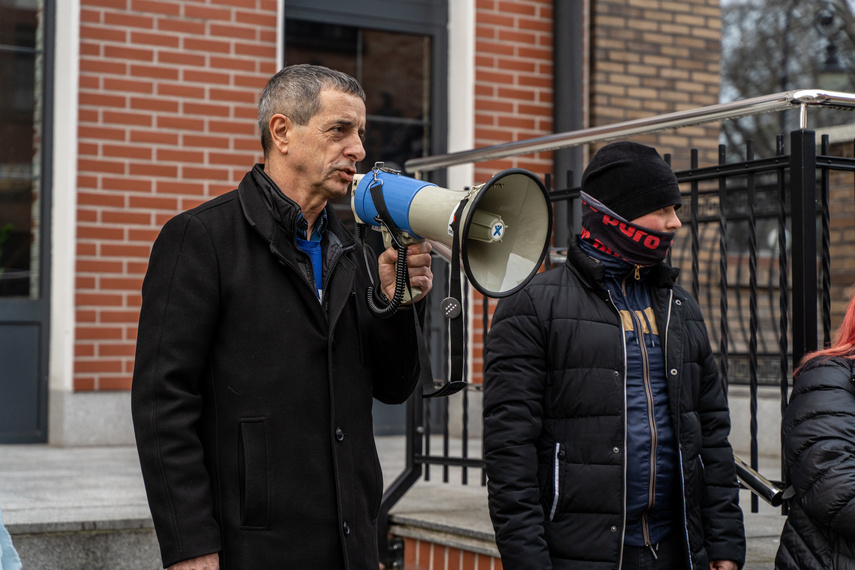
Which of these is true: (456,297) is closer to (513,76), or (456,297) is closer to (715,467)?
(715,467)

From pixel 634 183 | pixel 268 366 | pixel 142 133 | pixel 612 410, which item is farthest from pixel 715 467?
pixel 142 133

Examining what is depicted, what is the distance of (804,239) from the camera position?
10.9ft

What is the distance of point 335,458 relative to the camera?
2.38m

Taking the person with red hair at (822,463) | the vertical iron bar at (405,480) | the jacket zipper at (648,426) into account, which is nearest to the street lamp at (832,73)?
the vertical iron bar at (405,480)

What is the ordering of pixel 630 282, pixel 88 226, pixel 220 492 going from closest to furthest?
pixel 220 492
pixel 630 282
pixel 88 226

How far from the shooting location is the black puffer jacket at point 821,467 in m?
2.66

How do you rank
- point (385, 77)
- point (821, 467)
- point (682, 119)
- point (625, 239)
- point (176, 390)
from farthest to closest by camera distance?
point (385, 77)
point (682, 119)
point (625, 239)
point (821, 467)
point (176, 390)

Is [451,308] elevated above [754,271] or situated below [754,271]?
below

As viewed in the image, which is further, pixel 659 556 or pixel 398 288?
pixel 659 556

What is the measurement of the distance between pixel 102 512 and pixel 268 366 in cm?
193

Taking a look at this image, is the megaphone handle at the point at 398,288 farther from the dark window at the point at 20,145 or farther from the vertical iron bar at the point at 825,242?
the dark window at the point at 20,145

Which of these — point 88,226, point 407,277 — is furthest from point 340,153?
point 88,226

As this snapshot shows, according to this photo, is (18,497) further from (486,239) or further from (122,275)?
(486,239)

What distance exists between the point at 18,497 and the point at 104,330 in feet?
6.17
